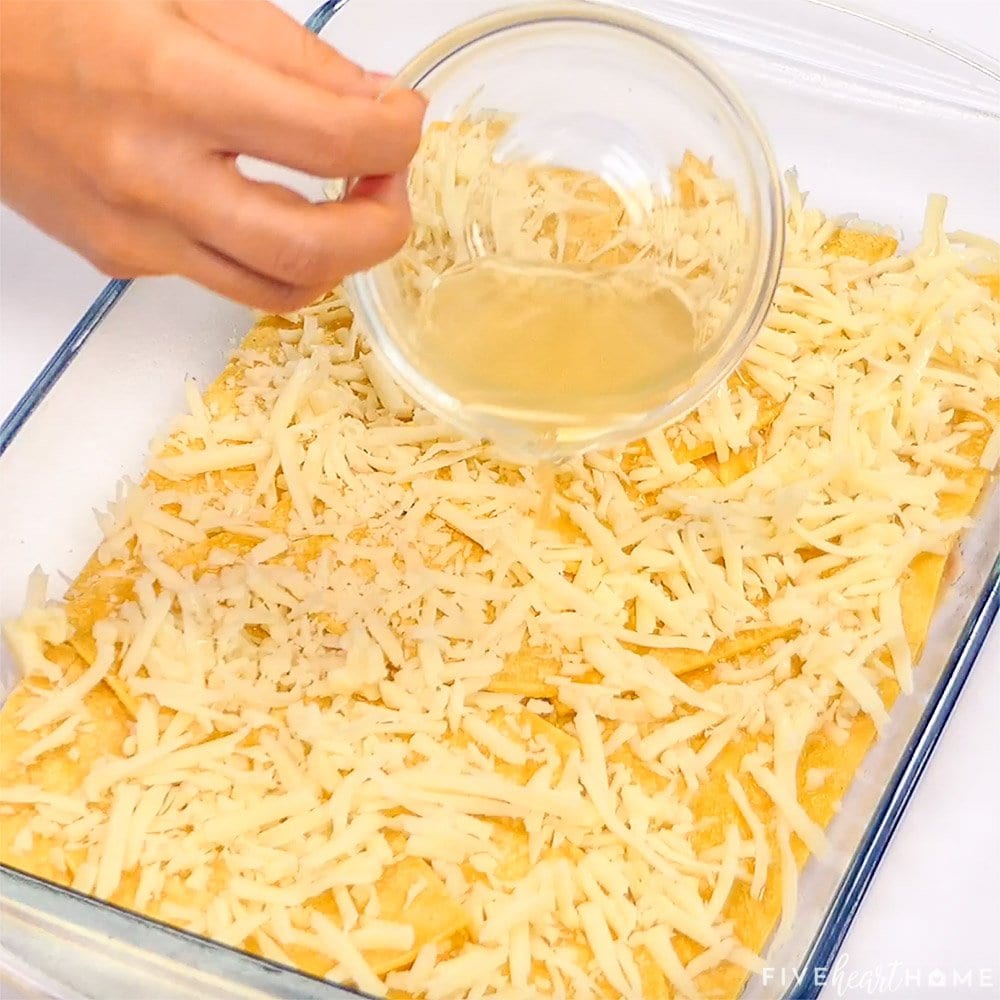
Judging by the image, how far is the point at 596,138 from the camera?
163cm

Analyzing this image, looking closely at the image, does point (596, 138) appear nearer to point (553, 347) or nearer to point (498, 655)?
point (553, 347)

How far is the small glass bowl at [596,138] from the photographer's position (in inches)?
54.7

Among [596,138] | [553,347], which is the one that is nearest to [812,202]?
[596,138]

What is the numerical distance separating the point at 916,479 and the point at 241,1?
1013 millimetres

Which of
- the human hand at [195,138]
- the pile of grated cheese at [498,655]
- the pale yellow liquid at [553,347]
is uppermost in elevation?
the human hand at [195,138]

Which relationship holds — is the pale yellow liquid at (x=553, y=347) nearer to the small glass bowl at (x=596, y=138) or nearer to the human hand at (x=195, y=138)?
the small glass bowl at (x=596, y=138)

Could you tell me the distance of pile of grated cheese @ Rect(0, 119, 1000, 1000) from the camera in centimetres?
127

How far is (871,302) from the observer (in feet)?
5.65

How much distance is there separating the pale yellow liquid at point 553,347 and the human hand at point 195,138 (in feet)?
1.16

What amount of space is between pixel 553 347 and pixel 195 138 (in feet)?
1.81

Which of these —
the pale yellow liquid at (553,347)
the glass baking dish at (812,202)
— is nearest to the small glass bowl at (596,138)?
the pale yellow liquid at (553,347)

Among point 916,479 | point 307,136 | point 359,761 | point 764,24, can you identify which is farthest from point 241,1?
point 764,24

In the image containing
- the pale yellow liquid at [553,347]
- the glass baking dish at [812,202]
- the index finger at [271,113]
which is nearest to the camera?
the index finger at [271,113]

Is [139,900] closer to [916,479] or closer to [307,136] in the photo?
[307,136]
